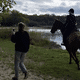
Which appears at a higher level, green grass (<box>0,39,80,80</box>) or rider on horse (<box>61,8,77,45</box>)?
rider on horse (<box>61,8,77,45</box>)

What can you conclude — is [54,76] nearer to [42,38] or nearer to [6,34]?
[42,38]

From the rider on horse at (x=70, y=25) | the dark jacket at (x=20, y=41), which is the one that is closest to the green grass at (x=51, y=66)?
the rider on horse at (x=70, y=25)

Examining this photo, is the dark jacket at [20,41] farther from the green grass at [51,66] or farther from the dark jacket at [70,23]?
the dark jacket at [70,23]

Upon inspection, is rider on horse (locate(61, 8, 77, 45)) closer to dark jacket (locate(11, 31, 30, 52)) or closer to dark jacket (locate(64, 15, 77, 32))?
dark jacket (locate(64, 15, 77, 32))

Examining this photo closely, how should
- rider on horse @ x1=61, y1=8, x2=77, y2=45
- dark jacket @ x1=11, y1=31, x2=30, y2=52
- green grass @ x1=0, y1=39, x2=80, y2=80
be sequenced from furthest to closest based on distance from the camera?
rider on horse @ x1=61, y1=8, x2=77, y2=45, green grass @ x1=0, y1=39, x2=80, y2=80, dark jacket @ x1=11, y1=31, x2=30, y2=52

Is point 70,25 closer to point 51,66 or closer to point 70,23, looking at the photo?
point 70,23

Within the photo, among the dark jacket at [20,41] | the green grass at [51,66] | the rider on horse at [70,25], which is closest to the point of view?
the dark jacket at [20,41]

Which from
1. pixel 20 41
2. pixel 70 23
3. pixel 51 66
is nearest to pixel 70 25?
pixel 70 23

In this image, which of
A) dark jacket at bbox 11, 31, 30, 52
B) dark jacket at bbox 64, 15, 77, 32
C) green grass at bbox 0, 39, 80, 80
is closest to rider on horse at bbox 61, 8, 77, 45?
dark jacket at bbox 64, 15, 77, 32

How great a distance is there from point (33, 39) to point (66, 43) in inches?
633

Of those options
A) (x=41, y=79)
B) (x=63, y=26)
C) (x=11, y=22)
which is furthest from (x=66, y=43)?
(x=11, y=22)

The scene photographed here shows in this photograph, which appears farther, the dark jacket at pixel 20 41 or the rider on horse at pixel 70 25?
the rider on horse at pixel 70 25

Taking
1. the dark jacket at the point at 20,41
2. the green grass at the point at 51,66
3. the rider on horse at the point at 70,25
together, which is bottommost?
the green grass at the point at 51,66

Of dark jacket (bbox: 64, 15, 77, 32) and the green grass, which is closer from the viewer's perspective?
the green grass
